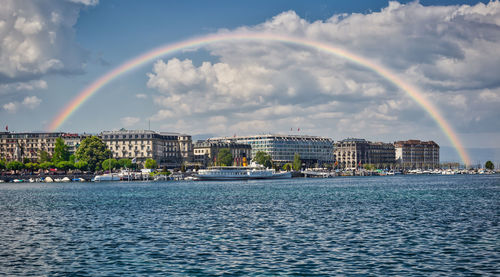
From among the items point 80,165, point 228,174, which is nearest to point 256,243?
point 228,174

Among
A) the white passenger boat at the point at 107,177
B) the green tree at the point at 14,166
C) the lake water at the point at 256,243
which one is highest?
the green tree at the point at 14,166

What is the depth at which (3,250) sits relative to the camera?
32.8 m

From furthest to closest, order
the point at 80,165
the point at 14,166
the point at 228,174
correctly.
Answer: the point at 80,165
the point at 228,174
the point at 14,166

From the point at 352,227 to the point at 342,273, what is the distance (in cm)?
1637

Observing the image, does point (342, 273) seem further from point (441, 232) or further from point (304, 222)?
point (304, 222)

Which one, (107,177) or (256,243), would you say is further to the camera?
(107,177)

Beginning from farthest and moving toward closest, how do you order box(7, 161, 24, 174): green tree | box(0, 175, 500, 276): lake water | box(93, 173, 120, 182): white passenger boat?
1. box(7, 161, 24, 174): green tree
2. box(93, 173, 120, 182): white passenger boat
3. box(0, 175, 500, 276): lake water

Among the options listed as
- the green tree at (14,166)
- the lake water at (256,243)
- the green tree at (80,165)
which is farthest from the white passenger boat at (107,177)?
the lake water at (256,243)

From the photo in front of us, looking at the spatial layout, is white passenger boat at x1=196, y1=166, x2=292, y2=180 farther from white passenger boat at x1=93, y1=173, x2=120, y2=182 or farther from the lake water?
the lake water

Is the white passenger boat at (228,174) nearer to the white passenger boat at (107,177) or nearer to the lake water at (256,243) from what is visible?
the white passenger boat at (107,177)

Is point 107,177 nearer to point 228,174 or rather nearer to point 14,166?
point 14,166

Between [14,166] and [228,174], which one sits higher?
[14,166]

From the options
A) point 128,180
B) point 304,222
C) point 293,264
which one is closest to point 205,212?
point 304,222

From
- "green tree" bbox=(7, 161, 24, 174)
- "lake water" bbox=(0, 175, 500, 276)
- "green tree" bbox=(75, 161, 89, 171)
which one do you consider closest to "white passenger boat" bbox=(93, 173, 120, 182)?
"green tree" bbox=(75, 161, 89, 171)
